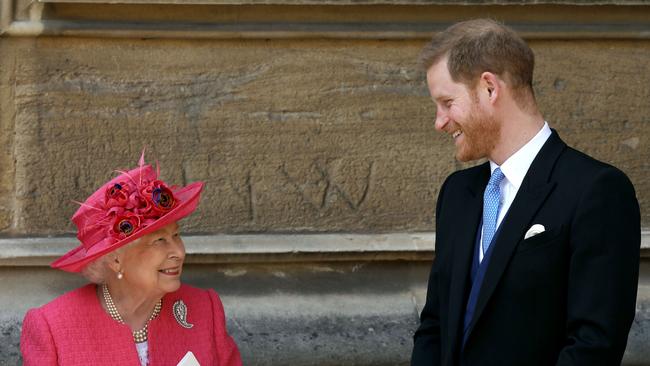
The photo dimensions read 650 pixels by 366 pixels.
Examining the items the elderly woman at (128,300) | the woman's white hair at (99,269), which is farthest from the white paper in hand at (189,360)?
the woman's white hair at (99,269)

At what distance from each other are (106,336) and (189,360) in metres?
0.24

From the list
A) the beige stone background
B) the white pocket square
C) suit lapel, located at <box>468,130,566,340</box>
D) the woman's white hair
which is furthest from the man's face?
the beige stone background

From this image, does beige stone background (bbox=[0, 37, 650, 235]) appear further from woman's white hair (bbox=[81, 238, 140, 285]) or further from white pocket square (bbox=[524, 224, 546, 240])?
white pocket square (bbox=[524, 224, 546, 240])

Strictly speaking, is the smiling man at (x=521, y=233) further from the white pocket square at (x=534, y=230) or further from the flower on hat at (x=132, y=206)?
the flower on hat at (x=132, y=206)

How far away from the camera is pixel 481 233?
285cm

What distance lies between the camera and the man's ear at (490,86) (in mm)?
2725

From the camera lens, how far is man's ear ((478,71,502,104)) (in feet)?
8.94

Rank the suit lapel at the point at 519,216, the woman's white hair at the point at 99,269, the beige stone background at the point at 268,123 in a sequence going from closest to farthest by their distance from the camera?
the suit lapel at the point at 519,216
the woman's white hair at the point at 99,269
the beige stone background at the point at 268,123

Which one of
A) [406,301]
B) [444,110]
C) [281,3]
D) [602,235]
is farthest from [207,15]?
[602,235]

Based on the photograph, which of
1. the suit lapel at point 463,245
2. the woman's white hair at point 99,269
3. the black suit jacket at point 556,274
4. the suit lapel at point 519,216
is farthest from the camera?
the woman's white hair at point 99,269

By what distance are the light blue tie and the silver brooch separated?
3.16 ft

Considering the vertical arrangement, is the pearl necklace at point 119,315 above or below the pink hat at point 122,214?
below

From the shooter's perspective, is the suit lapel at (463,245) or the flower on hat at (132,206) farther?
the flower on hat at (132,206)

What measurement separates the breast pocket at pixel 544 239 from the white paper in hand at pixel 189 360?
104cm
